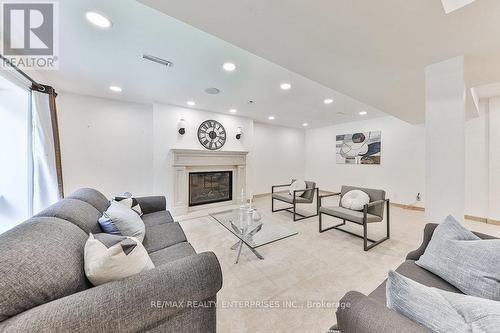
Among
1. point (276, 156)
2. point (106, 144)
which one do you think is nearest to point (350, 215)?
point (276, 156)

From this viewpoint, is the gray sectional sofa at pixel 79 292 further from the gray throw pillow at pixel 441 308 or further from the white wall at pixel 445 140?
the white wall at pixel 445 140

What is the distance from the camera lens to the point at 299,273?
1.91 m

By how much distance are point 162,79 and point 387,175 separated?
224 inches

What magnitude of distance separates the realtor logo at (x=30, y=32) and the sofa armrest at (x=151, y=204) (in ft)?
6.35

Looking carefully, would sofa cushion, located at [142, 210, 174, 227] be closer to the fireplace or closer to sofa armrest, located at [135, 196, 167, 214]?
sofa armrest, located at [135, 196, 167, 214]

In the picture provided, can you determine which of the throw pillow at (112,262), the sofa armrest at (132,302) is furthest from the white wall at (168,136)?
the sofa armrest at (132,302)

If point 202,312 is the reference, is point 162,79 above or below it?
above

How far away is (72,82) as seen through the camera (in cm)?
282

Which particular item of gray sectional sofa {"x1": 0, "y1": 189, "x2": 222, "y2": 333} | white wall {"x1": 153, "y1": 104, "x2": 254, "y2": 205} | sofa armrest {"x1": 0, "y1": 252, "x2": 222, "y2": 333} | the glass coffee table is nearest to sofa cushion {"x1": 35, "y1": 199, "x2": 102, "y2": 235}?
gray sectional sofa {"x1": 0, "y1": 189, "x2": 222, "y2": 333}

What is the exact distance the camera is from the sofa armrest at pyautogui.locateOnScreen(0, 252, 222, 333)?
613 mm

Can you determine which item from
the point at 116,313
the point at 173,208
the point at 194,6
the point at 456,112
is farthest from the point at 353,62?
the point at 173,208

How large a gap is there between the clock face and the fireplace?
0.71 metres

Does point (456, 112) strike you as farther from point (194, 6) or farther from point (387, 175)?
point (387, 175)

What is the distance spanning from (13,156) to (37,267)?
8.68 feet
